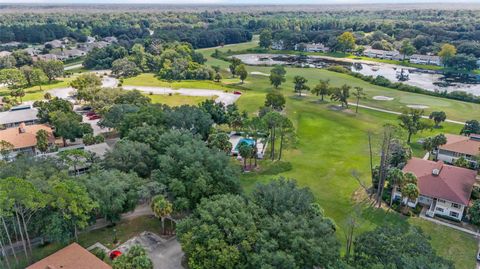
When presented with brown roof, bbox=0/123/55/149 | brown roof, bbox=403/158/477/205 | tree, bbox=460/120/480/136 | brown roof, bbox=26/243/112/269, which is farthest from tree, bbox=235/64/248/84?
brown roof, bbox=26/243/112/269

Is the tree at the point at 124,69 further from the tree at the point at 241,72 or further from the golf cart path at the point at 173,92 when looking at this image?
the tree at the point at 241,72

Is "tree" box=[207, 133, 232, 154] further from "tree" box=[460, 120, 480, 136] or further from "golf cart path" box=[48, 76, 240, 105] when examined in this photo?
"tree" box=[460, 120, 480, 136]

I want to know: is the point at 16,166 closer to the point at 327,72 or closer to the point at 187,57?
the point at 187,57

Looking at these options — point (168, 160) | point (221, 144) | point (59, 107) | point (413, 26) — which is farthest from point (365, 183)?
point (413, 26)

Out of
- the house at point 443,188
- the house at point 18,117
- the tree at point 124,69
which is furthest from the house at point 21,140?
the tree at point 124,69

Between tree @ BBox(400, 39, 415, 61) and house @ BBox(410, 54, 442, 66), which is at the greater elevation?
tree @ BBox(400, 39, 415, 61)
